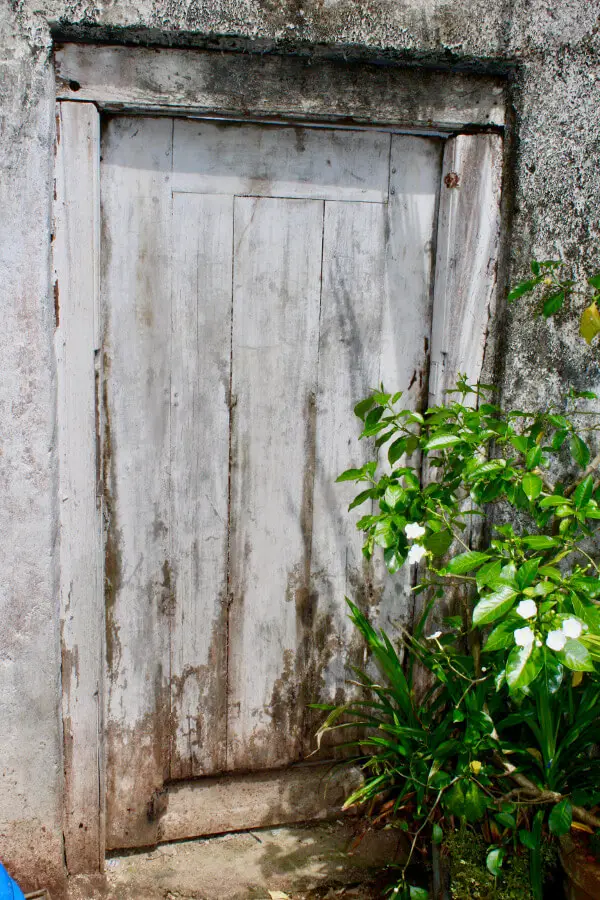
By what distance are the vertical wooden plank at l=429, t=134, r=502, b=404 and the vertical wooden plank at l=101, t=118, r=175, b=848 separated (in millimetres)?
794

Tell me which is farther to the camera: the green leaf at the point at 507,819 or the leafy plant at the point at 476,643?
the green leaf at the point at 507,819

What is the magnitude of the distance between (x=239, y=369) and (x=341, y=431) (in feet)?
1.20

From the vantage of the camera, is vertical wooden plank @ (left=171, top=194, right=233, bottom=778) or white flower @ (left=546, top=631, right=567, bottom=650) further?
vertical wooden plank @ (left=171, top=194, right=233, bottom=778)

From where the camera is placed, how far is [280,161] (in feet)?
7.68

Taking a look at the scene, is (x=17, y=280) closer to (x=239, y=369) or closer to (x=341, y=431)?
(x=239, y=369)

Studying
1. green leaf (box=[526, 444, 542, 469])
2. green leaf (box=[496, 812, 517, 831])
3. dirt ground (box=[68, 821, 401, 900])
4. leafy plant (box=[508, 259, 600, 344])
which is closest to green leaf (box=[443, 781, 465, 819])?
green leaf (box=[496, 812, 517, 831])

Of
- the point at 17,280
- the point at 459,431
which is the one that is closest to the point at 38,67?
the point at 17,280

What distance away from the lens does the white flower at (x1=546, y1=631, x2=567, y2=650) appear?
1.49 m

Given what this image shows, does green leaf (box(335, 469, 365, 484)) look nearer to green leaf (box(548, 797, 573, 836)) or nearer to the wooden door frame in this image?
the wooden door frame

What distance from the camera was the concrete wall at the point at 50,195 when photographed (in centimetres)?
206

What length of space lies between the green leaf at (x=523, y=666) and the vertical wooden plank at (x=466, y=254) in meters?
1.10

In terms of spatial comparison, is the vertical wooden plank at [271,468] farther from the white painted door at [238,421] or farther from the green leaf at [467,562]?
the green leaf at [467,562]

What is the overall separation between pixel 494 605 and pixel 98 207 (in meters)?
1.43

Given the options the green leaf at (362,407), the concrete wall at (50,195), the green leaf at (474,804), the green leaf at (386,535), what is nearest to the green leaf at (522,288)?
the concrete wall at (50,195)
